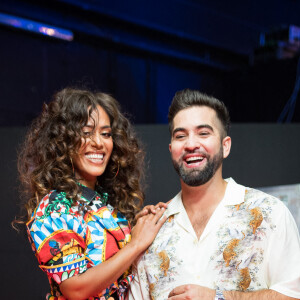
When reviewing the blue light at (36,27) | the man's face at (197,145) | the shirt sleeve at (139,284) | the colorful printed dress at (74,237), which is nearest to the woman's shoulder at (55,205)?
the colorful printed dress at (74,237)

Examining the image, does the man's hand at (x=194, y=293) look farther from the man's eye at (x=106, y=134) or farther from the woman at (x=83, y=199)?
the man's eye at (x=106, y=134)

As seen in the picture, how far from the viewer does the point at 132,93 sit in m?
5.71

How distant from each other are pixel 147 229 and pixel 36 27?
345 centimetres

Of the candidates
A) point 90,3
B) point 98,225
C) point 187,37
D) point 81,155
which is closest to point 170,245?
point 98,225

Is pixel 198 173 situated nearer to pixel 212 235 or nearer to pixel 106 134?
pixel 212 235

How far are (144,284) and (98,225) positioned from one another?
0.32 m

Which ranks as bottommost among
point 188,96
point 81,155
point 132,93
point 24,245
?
point 24,245

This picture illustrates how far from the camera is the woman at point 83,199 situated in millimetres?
1773

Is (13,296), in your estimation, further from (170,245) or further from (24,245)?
(170,245)

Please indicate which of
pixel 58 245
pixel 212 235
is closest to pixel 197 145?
pixel 212 235

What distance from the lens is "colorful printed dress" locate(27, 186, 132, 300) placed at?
69.4 inches

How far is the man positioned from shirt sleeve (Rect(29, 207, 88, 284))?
0.99 ft

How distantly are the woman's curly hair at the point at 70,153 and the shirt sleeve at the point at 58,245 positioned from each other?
14 centimetres

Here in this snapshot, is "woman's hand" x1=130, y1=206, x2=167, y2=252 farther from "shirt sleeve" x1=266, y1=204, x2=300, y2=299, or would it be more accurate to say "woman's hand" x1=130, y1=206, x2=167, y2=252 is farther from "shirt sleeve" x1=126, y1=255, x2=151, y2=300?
"shirt sleeve" x1=266, y1=204, x2=300, y2=299
